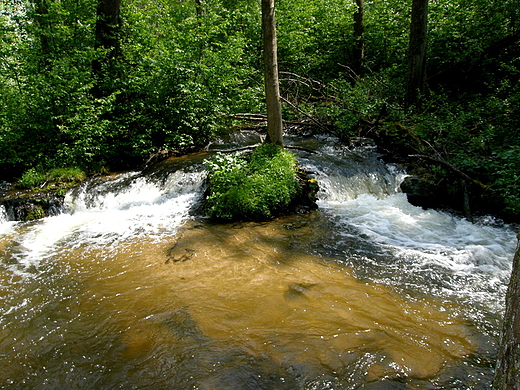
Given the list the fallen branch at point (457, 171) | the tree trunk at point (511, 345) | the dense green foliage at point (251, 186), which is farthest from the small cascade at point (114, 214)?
the tree trunk at point (511, 345)

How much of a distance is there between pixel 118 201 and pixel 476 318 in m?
7.77

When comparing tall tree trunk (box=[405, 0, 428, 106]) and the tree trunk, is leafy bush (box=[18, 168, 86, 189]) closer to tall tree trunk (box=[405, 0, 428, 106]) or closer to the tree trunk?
the tree trunk

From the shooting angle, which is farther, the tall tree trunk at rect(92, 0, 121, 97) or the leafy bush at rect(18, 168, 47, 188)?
the tall tree trunk at rect(92, 0, 121, 97)

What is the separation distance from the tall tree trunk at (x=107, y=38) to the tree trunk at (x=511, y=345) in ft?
36.9

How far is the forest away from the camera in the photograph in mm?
8641

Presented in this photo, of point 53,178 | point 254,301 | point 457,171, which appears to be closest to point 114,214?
point 53,178

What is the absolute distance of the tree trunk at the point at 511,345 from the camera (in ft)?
4.94

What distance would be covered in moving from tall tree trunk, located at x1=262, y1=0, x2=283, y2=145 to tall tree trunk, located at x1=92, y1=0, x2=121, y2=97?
545 centimetres

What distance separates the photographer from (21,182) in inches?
349

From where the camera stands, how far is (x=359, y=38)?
15.7 metres

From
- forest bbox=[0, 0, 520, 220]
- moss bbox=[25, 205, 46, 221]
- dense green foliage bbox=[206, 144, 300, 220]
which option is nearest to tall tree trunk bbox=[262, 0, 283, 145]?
dense green foliage bbox=[206, 144, 300, 220]

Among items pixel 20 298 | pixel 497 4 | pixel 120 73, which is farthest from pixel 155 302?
pixel 497 4

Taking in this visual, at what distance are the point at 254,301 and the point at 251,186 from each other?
347 centimetres

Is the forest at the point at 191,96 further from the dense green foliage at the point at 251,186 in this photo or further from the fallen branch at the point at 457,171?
Result: the dense green foliage at the point at 251,186
